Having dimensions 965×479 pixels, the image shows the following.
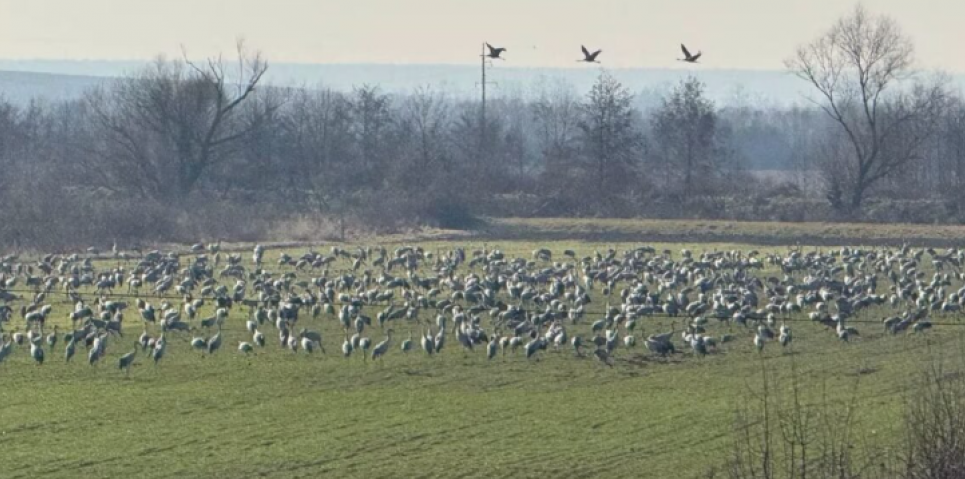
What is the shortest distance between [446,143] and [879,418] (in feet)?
258

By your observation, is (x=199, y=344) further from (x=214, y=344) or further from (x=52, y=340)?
(x=52, y=340)

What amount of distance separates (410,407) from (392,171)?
62773mm

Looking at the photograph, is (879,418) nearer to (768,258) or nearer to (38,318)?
(38,318)

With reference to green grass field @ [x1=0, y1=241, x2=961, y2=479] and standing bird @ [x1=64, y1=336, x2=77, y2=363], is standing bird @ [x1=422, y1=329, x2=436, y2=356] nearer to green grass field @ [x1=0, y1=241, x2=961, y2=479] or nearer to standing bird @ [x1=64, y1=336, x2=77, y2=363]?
green grass field @ [x1=0, y1=241, x2=961, y2=479]

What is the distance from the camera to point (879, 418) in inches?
1038

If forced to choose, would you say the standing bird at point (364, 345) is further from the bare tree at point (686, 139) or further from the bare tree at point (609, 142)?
the bare tree at point (686, 139)

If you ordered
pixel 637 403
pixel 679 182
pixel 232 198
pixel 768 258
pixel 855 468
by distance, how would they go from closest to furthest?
1. pixel 855 468
2. pixel 637 403
3. pixel 768 258
4. pixel 232 198
5. pixel 679 182

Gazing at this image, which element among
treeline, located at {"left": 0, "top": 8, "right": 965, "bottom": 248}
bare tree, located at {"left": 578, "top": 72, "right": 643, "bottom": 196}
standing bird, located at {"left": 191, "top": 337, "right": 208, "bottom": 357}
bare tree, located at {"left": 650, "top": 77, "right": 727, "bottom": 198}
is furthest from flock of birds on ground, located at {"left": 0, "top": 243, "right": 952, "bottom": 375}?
bare tree, located at {"left": 650, "top": 77, "right": 727, "bottom": 198}

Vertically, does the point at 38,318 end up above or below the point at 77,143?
below

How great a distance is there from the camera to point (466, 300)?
4528 cm

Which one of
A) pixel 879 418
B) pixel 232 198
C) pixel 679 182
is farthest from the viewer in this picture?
pixel 679 182

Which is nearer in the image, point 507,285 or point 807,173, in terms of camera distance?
point 507,285

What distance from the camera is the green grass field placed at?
930 inches

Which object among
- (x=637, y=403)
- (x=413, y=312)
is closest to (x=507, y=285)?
(x=413, y=312)
